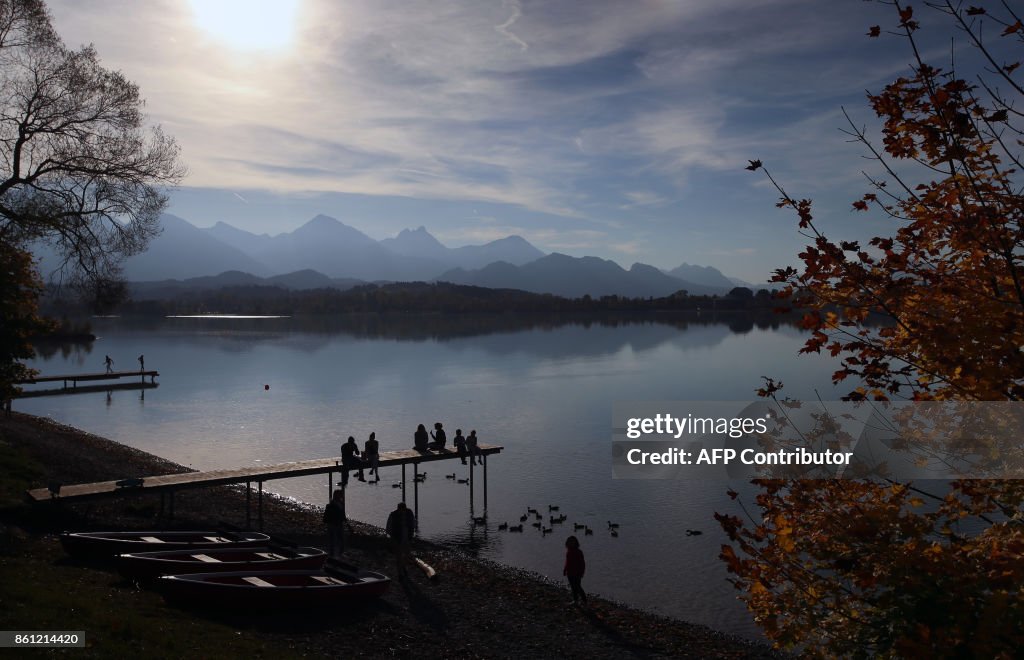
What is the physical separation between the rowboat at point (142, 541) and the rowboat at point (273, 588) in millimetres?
2871

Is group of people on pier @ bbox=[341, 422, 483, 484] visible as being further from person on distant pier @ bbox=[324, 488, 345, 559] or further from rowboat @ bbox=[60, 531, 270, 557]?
rowboat @ bbox=[60, 531, 270, 557]

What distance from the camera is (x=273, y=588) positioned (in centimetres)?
1725

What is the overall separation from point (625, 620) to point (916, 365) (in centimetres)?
1583

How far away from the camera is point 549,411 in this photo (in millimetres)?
62438

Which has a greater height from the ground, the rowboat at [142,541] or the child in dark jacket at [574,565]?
the rowboat at [142,541]

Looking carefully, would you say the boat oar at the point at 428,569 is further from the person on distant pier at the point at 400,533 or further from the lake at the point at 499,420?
the lake at the point at 499,420

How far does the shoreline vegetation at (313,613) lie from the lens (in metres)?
13.4

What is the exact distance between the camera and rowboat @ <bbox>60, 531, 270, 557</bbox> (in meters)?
18.9

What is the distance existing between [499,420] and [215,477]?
105 ft

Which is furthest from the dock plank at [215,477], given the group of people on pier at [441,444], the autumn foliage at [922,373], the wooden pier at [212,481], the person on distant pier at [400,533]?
the autumn foliage at [922,373]

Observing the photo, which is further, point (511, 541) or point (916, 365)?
point (511, 541)

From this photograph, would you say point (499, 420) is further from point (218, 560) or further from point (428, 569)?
point (218, 560)

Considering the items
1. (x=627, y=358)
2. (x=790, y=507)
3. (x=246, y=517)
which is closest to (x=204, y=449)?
(x=246, y=517)

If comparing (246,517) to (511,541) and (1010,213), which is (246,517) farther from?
(1010,213)
